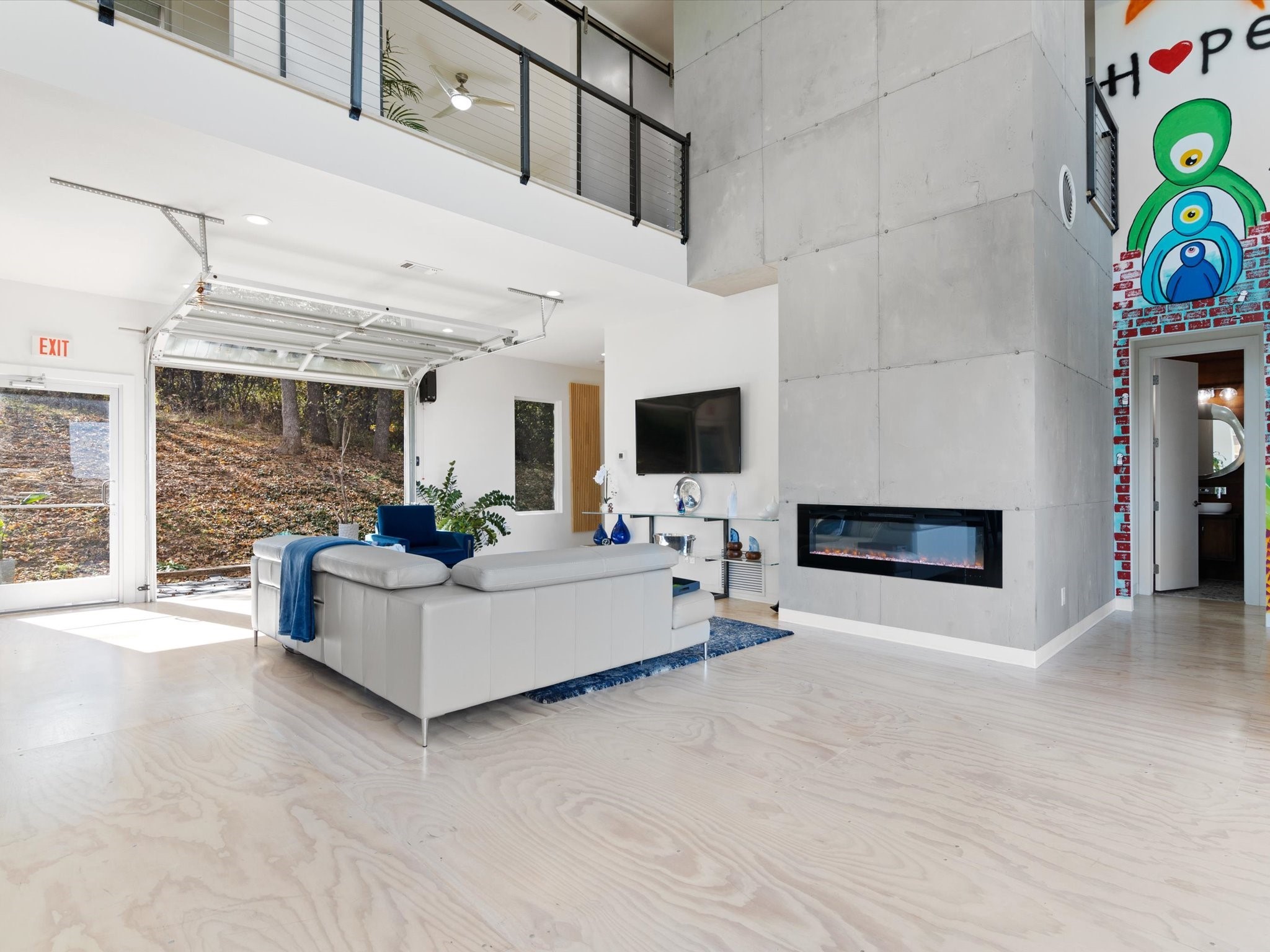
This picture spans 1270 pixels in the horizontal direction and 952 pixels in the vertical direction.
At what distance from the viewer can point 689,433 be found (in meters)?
6.66

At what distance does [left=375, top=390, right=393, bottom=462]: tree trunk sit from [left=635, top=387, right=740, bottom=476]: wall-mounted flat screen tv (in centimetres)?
409

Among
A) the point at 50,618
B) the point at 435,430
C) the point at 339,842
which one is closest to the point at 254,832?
the point at 339,842

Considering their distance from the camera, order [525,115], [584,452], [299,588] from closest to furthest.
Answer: [299,588], [525,115], [584,452]

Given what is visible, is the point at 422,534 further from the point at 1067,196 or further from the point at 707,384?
the point at 1067,196

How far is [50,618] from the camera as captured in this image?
18.1 feet

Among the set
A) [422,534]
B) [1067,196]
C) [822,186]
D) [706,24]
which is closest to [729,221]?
[822,186]

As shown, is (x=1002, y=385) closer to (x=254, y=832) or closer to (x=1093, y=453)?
(x=1093, y=453)

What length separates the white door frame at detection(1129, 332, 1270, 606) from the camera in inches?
225

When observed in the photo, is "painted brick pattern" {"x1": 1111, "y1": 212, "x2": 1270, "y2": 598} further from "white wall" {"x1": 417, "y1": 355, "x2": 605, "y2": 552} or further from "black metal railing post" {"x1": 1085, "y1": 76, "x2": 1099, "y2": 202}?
"white wall" {"x1": 417, "y1": 355, "x2": 605, "y2": 552}

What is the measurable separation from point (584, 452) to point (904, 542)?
5.88 meters

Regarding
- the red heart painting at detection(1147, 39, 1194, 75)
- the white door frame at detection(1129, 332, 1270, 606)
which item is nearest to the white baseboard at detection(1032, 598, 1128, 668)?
the white door frame at detection(1129, 332, 1270, 606)

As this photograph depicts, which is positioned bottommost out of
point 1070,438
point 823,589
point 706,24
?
point 823,589

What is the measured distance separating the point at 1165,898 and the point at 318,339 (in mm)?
6902

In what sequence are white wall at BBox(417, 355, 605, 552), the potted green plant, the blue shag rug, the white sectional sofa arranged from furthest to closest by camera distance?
1. white wall at BBox(417, 355, 605, 552)
2. the potted green plant
3. the blue shag rug
4. the white sectional sofa
